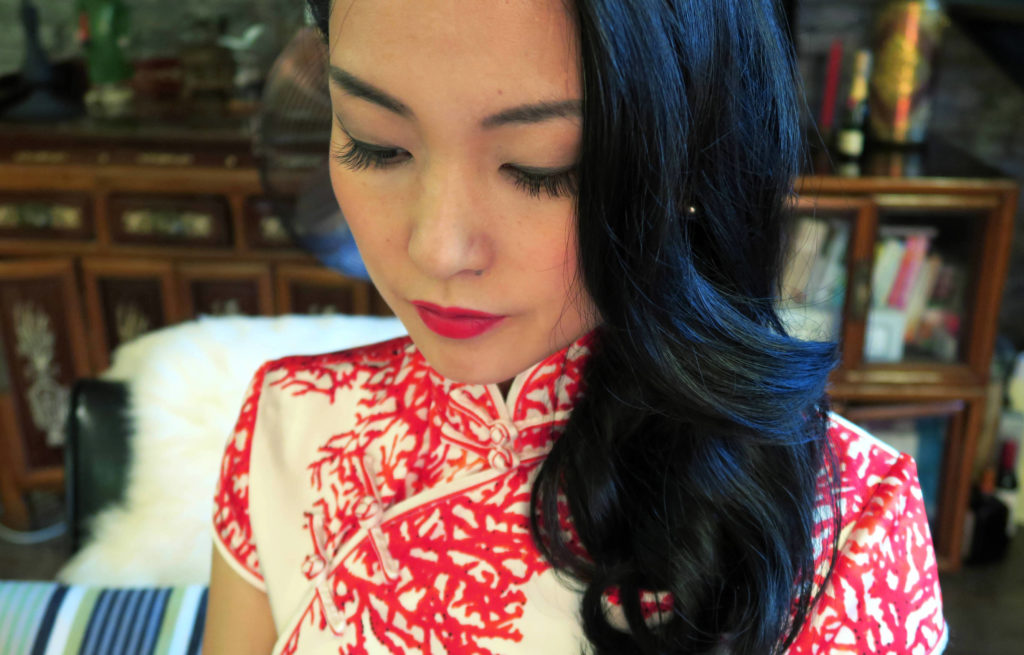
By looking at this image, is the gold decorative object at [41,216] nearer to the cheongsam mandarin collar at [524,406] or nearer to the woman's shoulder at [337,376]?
the woman's shoulder at [337,376]

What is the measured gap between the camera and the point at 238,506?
899mm

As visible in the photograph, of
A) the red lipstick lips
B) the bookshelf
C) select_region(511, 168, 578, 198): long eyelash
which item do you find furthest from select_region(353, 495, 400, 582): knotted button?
the bookshelf

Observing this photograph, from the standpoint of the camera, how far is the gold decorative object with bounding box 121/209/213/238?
2.20 meters

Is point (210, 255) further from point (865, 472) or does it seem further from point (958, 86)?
point (958, 86)

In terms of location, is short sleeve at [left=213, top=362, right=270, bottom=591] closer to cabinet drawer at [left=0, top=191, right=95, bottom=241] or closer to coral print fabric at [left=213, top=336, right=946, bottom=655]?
coral print fabric at [left=213, top=336, right=946, bottom=655]

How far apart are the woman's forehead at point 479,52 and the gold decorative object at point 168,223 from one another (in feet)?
5.79

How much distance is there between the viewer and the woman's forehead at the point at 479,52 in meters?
0.53

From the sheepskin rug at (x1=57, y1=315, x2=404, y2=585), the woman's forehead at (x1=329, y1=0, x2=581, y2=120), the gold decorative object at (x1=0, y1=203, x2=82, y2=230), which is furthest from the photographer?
the gold decorative object at (x1=0, y1=203, x2=82, y2=230)

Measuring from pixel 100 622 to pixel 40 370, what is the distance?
1.52 metres

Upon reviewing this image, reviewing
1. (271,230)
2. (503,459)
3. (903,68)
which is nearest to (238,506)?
(503,459)

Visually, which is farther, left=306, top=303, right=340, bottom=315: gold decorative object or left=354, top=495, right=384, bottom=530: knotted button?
left=306, top=303, right=340, bottom=315: gold decorative object

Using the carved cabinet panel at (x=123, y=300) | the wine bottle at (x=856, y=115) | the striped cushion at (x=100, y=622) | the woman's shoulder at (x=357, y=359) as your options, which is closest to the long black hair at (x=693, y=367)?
the woman's shoulder at (x=357, y=359)

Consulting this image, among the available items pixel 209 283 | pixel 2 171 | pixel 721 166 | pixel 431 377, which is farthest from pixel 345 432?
pixel 2 171

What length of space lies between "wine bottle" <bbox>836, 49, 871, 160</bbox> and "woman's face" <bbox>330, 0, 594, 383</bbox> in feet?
5.50
